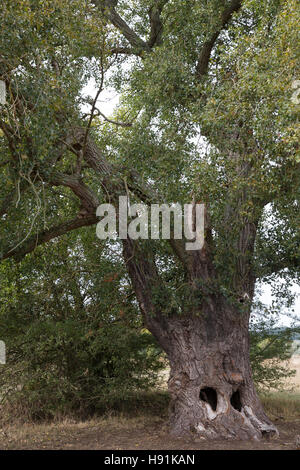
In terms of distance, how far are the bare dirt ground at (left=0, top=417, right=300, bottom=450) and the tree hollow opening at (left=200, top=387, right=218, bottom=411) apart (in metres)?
0.91

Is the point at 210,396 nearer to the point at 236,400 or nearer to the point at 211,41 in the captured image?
the point at 236,400

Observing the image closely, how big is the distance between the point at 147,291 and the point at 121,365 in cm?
234

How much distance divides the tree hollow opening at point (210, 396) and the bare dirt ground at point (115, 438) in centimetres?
91

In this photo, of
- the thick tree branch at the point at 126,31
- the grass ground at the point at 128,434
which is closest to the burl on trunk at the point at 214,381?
the grass ground at the point at 128,434

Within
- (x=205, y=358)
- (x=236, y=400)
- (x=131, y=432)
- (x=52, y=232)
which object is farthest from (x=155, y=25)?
(x=131, y=432)

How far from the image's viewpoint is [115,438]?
854cm

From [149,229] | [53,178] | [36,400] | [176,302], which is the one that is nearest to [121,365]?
[36,400]

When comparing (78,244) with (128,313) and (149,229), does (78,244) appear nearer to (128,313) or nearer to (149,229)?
(128,313)

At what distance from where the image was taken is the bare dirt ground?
7.82 metres

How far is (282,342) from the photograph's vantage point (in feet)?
39.1

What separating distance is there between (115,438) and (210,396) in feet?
6.10

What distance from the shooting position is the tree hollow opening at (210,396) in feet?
29.0

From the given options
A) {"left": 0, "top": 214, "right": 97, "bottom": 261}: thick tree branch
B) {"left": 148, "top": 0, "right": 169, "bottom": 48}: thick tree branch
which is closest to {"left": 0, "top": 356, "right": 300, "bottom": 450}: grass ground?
{"left": 0, "top": 214, "right": 97, "bottom": 261}: thick tree branch

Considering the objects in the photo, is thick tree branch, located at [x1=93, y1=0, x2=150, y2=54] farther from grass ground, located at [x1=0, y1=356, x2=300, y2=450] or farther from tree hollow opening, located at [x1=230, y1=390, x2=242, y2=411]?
grass ground, located at [x1=0, y1=356, x2=300, y2=450]
